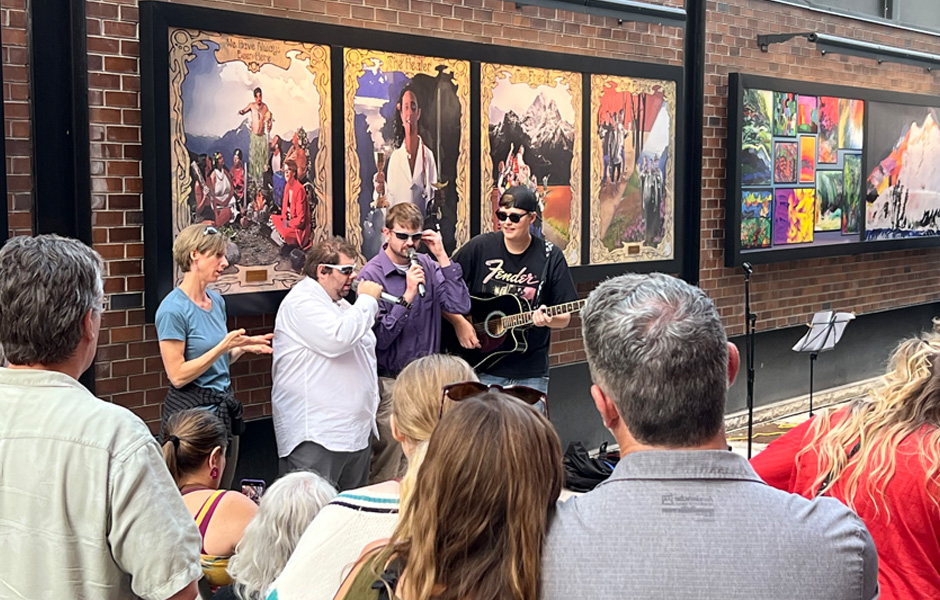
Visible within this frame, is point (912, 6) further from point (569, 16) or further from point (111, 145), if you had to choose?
point (111, 145)

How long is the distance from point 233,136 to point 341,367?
1.65 m

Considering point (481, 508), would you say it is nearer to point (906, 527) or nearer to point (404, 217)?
point (906, 527)

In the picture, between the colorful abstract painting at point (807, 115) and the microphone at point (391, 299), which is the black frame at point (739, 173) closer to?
the colorful abstract painting at point (807, 115)

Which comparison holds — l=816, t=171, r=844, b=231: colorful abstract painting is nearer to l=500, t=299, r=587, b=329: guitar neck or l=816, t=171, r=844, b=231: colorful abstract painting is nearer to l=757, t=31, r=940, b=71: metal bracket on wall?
l=757, t=31, r=940, b=71: metal bracket on wall

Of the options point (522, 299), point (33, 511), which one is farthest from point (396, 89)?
point (33, 511)

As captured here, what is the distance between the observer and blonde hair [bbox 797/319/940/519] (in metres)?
2.70

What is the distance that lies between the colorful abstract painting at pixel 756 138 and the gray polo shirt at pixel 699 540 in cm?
844

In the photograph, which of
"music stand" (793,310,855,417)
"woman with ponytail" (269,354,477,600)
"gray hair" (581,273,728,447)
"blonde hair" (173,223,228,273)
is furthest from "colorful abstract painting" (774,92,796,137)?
"gray hair" (581,273,728,447)

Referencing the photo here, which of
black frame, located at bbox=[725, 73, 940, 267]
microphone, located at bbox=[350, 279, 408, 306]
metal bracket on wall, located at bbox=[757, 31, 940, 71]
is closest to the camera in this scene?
microphone, located at bbox=[350, 279, 408, 306]

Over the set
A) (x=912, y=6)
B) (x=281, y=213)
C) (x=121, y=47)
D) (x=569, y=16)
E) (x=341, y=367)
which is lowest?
(x=341, y=367)

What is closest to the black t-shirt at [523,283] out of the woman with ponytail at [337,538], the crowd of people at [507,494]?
the crowd of people at [507,494]

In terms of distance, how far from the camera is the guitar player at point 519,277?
6293 mm

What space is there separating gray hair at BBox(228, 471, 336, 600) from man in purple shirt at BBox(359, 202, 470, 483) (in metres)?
2.42

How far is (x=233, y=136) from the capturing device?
6086mm
